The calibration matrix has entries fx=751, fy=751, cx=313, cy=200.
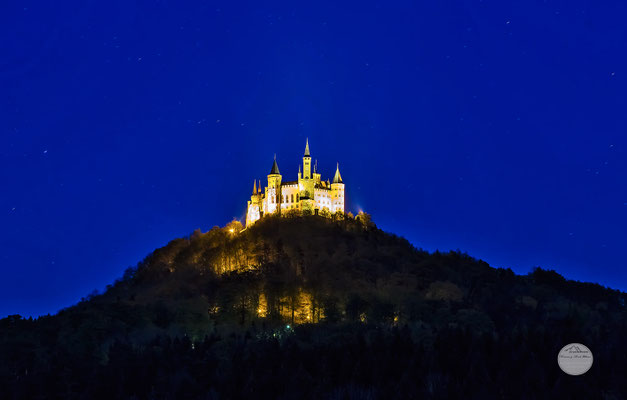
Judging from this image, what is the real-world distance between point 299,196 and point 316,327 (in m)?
47.9

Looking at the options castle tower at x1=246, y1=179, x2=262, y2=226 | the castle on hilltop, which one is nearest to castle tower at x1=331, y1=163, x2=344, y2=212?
the castle on hilltop

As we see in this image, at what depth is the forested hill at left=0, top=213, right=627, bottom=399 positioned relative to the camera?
47.6 metres

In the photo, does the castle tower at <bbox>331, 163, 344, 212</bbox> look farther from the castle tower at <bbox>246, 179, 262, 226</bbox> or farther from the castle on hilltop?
the castle tower at <bbox>246, 179, 262, 226</bbox>

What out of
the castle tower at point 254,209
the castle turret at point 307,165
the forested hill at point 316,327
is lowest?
the forested hill at point 316,327

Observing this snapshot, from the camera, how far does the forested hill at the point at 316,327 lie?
47562 mm

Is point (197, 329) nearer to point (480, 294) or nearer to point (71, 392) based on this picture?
point (71, 392)

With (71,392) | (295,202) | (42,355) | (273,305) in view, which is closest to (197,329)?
(273,305)

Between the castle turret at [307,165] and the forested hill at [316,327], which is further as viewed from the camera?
the castle turret at [307,165]

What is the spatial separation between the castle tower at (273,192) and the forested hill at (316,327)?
409 centimetres

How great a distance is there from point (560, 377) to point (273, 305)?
1834 inches

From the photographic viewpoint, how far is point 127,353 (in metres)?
55.9

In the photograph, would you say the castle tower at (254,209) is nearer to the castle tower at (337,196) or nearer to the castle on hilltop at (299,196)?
the castle on hilltop at (299,196)

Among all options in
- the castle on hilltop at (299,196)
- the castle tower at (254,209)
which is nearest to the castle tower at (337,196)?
the castle on hilltop at (299,196)

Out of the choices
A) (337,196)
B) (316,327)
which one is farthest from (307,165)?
(316,327)
